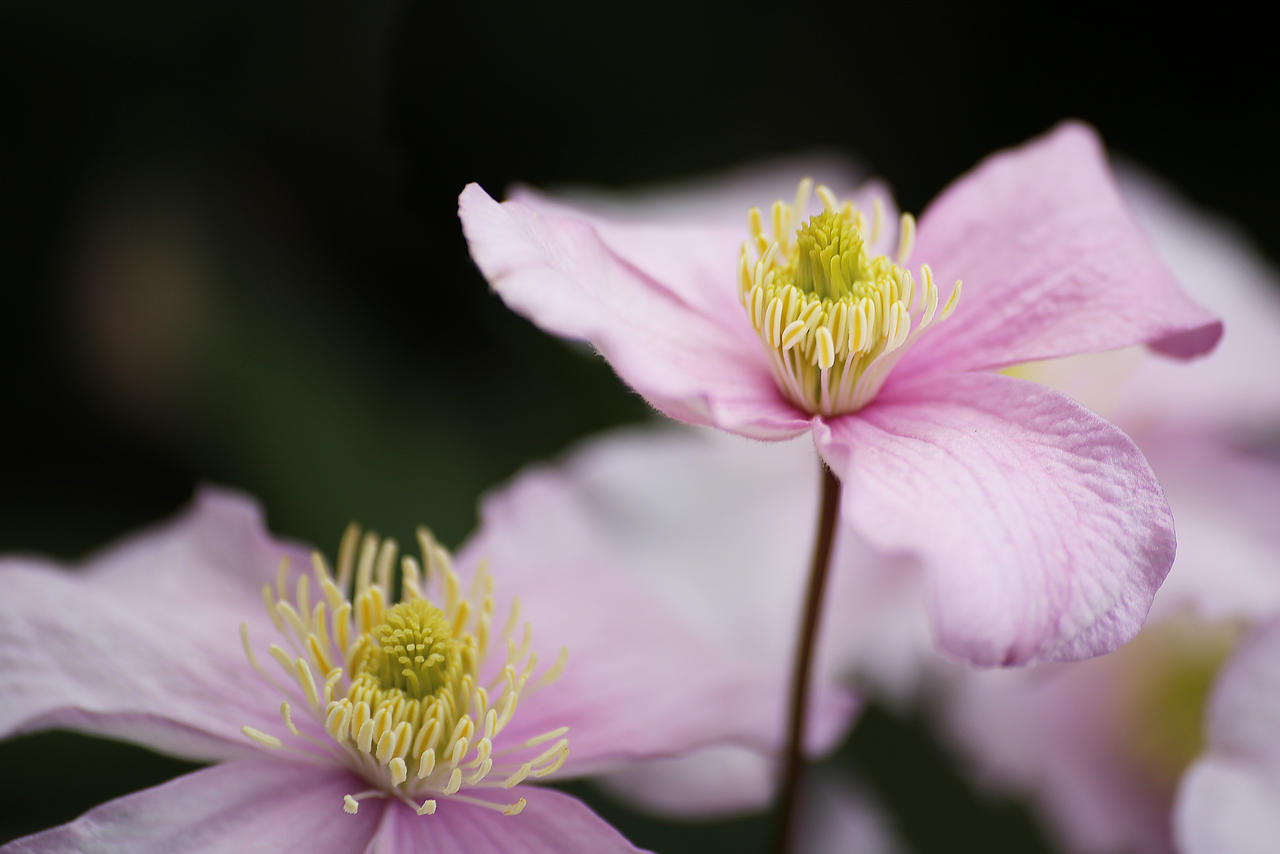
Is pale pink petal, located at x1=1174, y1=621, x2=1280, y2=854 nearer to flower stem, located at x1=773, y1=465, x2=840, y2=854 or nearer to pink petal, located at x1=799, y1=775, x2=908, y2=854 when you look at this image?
flower stem, located at x1=773, y1=465, x2=840, y2=854

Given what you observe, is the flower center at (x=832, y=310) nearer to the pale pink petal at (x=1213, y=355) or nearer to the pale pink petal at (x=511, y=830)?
the pale pink petal at (x=511, y=830)

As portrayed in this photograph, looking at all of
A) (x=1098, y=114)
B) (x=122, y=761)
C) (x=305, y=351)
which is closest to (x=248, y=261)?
(x=305, y=351)

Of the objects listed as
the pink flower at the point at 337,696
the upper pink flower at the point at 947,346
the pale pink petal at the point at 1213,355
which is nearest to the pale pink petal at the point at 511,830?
the pink flower at the point at 337,696

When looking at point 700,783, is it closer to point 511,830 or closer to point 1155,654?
point 511,830

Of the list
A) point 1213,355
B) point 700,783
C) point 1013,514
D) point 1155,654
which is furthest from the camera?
point 1213,355

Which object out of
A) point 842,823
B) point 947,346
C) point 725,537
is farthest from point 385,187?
point 947,346

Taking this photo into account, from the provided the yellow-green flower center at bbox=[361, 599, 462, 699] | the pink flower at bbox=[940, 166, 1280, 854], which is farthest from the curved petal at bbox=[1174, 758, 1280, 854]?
the yellow-green flower center at bbox=[361, 599, 462, 699]
